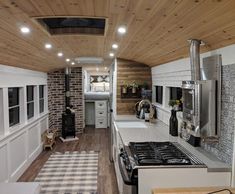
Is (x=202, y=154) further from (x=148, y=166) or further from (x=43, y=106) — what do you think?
(x=43, y=106)

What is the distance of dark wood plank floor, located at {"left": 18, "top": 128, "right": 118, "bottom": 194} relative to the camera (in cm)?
455

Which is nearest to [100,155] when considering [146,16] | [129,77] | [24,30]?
[129,77]

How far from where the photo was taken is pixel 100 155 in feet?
20.4

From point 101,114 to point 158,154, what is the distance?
7078 millimetres

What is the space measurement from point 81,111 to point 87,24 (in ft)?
20.3

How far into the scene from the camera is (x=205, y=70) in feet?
8.64

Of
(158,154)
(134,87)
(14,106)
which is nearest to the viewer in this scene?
(158,154)

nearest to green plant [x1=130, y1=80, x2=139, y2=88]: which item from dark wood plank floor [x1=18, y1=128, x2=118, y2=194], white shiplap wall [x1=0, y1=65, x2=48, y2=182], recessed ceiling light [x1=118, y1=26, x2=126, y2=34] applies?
dark wood plank floor [x1=18, y1=128, x2=118, y2=194]

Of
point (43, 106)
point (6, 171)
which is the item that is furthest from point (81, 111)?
point (6, 171)

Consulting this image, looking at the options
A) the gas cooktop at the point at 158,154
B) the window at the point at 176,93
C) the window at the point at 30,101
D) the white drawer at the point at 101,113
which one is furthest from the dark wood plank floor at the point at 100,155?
the window at the point at 176,93

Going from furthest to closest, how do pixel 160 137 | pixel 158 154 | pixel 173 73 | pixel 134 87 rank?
1. pixel 134 87
2. pixel 173 73
3. pixel 160 137
4. pixel 158 154

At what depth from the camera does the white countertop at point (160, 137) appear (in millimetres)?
2360

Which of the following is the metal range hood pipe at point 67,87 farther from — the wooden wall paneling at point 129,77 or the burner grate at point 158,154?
the burner grate at point 158,154

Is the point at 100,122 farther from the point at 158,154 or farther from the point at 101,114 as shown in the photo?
the point at 158,154
